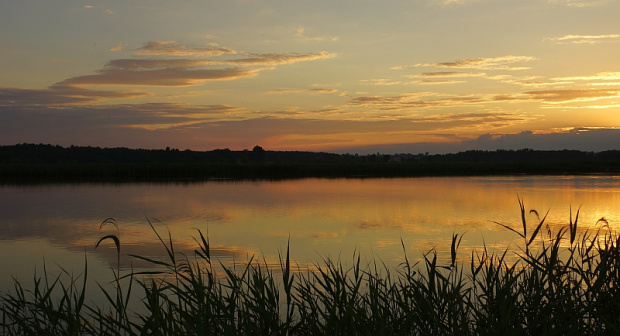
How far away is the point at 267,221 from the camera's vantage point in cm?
1520

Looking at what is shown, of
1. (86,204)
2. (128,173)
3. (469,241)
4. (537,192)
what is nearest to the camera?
(469,241)

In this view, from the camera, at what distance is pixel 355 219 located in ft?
50.0

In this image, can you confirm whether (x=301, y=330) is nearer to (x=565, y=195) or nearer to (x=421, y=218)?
(x=421, y=218)

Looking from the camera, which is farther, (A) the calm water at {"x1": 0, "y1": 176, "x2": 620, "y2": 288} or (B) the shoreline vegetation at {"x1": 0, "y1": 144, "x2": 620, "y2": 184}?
(B) the shoreline vegetation at {"x1": 0, "y1": 144, "x2": 620, "y2": 184}

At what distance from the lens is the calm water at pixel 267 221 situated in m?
10.4

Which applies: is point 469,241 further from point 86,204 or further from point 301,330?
point 86,204

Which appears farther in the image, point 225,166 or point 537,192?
point 225,166

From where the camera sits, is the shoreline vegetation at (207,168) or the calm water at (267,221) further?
the shoreline vegetation at (207,168)

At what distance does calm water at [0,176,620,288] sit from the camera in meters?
10.4

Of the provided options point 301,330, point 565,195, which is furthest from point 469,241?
point 565,195

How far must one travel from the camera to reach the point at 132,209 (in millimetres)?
17891

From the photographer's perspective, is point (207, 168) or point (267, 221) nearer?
point (267, 221)

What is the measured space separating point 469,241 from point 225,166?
35.8 meters

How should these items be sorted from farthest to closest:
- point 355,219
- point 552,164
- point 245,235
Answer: point 552,164 < point 355,219 < point 245,235
